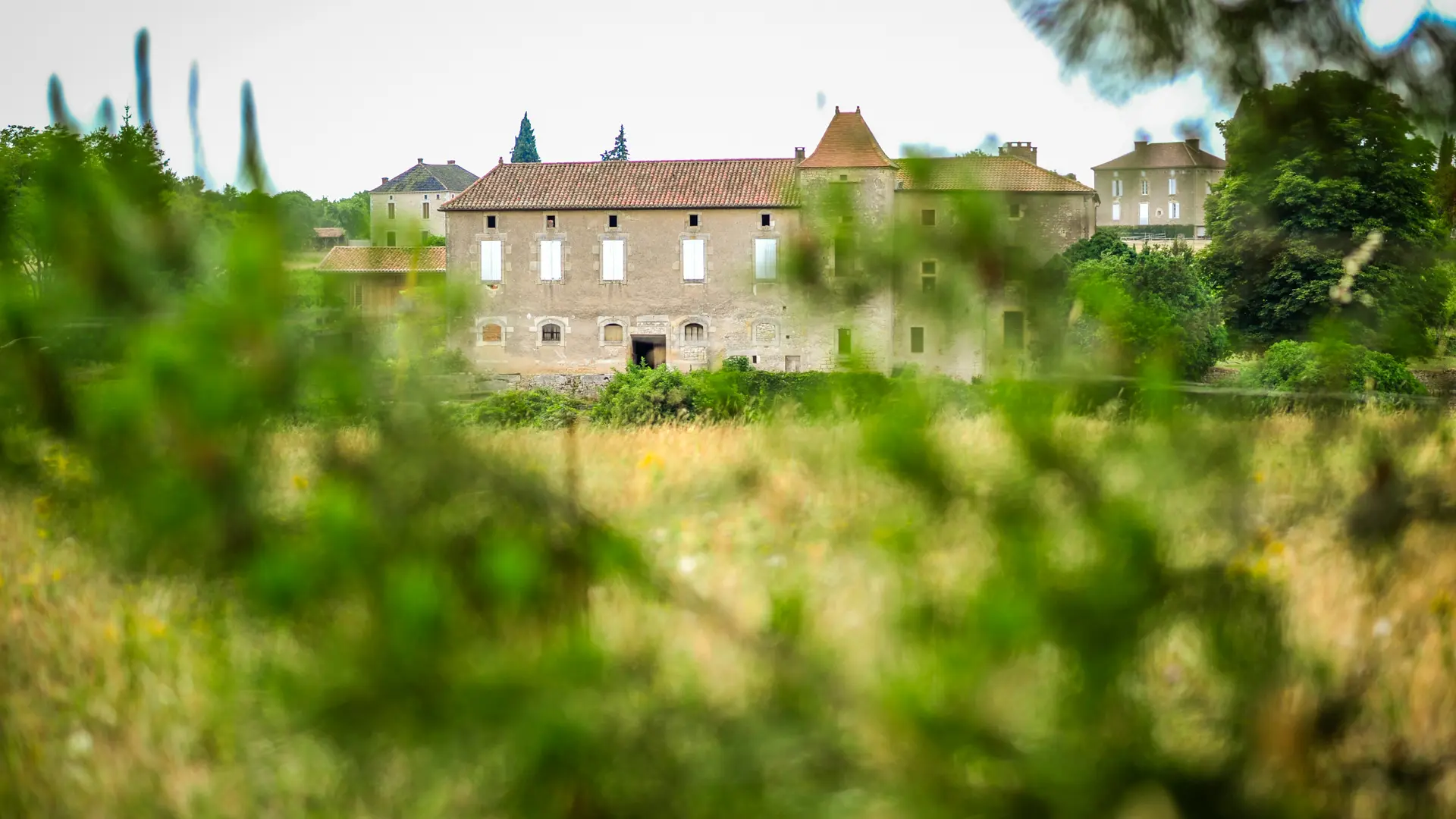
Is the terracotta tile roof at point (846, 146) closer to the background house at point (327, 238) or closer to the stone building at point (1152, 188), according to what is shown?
the background house at point (327, 238)

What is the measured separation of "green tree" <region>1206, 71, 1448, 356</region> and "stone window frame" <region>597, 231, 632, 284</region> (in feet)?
48.3

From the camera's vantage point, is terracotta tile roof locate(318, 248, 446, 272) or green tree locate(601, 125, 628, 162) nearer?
terracotta tile roof locate(318, 248, 446, 272)

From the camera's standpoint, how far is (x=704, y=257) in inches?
1286

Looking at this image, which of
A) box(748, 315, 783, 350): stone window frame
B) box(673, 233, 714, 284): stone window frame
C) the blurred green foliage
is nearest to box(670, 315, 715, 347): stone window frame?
box(673, 233, 714, 284): stone window frame

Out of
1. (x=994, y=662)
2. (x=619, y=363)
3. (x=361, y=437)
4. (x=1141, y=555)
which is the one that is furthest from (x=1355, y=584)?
(x=619, y=363)

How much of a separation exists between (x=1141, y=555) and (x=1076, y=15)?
3.02 metres

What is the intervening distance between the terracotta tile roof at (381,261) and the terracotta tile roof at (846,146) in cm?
2553

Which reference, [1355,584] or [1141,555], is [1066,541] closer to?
[1141,555]

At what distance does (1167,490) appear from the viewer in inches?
74.1

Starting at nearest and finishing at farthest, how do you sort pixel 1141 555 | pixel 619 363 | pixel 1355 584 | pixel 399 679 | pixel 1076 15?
1. pixel 399 679
2. pixel 1141 555
3. pixel 1355 584
4. pixel 1076 15
5. pixel 619 363

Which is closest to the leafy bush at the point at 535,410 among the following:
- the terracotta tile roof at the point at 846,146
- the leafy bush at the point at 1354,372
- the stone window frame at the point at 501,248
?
the leafy bush at the point at 1354,372

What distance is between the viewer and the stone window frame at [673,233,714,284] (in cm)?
3253

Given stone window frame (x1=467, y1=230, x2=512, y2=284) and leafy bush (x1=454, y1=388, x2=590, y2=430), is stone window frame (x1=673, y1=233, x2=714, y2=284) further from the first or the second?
leafy bush (x1=454, y1=388, x2=590, y2=430)

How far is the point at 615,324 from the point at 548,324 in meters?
1.87
